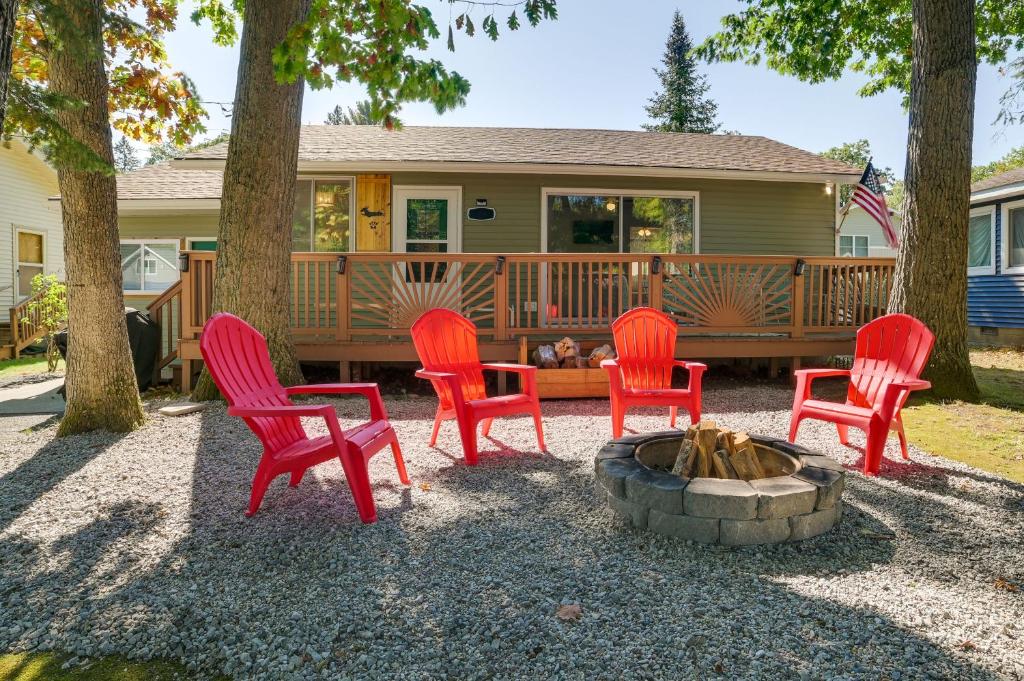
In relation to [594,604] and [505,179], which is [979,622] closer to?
[594,604]

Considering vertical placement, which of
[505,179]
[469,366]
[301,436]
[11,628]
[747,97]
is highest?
[747,97]

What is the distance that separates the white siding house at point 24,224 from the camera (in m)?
13.6

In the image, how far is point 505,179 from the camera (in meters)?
8.95

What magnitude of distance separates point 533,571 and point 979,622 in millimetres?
1513

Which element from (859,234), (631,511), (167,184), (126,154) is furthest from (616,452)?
(126,154)

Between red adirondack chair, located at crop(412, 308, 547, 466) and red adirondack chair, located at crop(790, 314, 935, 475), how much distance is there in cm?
186

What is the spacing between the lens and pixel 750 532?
2.51m

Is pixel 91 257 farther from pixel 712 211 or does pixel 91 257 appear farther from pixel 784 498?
pixel 712 211

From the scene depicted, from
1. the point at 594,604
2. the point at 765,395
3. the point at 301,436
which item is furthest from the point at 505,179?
the point at 594,604

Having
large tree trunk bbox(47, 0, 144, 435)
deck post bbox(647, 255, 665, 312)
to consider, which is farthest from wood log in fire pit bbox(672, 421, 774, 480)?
large tree trunk bbox(47, 0, 144, 435)

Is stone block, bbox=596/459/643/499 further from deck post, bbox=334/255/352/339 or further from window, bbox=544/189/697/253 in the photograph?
window, bbox=544/189/697/253

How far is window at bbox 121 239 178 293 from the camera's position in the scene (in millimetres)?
10312

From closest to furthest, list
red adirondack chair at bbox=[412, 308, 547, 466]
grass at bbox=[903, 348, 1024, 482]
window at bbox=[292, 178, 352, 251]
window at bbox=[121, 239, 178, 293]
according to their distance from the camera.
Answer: red adirondack chair at bbox=[412, 308, 547, 466] → grass at bbox=[903, 348, 1024, 482] → window at bbox=[292, 178, 352, 251] → window at bbox=[121, 239, 178, 293]

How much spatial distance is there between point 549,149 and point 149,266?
7393 millimetres
